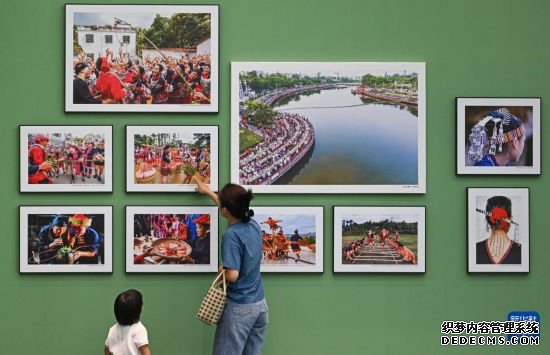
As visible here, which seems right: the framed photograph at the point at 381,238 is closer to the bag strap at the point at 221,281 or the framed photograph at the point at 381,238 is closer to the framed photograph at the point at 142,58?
the bag strap at the point at 221,281

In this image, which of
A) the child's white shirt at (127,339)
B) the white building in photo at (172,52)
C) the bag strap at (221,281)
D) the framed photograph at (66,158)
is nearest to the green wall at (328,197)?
the framed photograph at (66,158)

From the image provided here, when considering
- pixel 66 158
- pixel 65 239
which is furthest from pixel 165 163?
pixel 65 239

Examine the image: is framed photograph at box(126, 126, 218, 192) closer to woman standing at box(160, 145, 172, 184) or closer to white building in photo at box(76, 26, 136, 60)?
woman standing at box(160, 145, 172, 184)

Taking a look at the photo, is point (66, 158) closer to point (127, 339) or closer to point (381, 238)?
point (127, 339)

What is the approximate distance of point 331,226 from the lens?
3684 mm

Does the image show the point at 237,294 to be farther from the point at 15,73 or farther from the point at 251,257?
the point at 15,73

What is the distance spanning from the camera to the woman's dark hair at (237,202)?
3.29 m

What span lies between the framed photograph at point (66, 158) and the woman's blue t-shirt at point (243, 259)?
3.06 ft

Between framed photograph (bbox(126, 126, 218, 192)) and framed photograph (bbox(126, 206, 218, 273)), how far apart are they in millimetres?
163

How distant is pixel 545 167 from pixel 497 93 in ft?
1.85

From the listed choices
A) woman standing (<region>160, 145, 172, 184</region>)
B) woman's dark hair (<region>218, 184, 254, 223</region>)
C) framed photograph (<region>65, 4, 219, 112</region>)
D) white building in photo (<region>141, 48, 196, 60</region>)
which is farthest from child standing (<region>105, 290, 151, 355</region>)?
white building in photo (<region>141, 48, 196, 60</region>)

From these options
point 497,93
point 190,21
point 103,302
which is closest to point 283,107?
point 190,21

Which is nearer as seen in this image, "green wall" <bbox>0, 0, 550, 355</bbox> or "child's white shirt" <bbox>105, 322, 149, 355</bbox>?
"child's white shirt" <bbox>105, 322, 149, 355</bbox>

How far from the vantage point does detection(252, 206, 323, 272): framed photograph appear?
3650 mm
